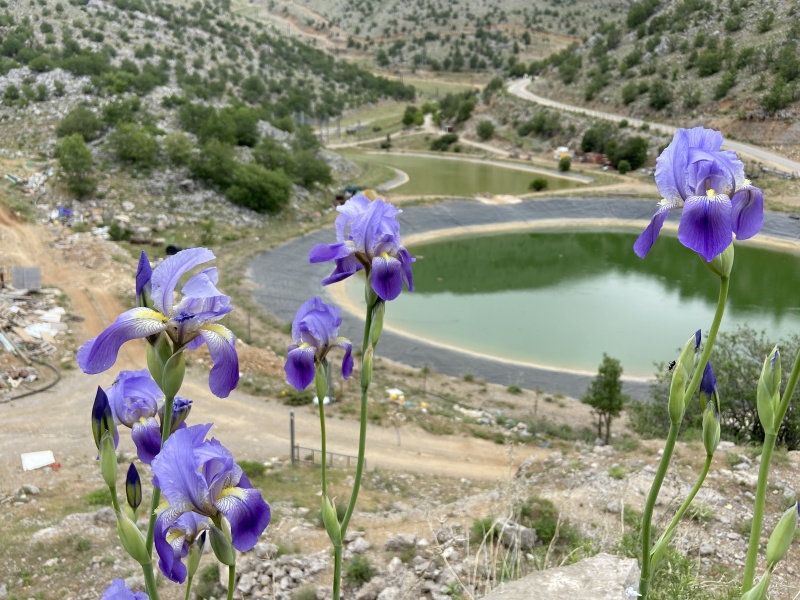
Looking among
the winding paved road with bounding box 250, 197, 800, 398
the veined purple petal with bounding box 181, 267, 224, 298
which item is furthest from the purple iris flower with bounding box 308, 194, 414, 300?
the winding paved road with bounding box 250, 197, 800, 398

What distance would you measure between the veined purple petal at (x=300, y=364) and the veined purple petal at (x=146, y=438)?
52 cm

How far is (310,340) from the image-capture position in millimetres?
2680

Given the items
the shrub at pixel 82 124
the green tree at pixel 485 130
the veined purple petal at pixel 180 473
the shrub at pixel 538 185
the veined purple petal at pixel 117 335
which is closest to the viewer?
the veined purple petal at pixel 180 473

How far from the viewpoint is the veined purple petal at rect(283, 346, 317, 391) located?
2631 mm

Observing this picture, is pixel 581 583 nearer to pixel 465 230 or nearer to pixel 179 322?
pixel 179 322

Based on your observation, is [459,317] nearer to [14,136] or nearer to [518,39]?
[14,136]

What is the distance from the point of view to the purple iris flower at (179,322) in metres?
2.00

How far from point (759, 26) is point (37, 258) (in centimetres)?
5850

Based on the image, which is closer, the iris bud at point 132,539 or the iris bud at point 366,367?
the iris bud at point 132,539

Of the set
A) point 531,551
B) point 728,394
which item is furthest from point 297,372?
point 728,394

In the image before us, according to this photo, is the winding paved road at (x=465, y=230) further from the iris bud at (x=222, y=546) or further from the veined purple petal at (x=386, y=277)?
the iris bud at (x=222, y=546)

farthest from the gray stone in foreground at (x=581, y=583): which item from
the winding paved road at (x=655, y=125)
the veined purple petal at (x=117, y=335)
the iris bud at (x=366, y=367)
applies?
the winding paved road at (x=655, y=125)

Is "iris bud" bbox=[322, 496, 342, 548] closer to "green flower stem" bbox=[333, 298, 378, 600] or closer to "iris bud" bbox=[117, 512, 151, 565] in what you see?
"green flower stem" bbox=[333, 298, 378, 600]

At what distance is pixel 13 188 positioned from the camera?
1236 inches
